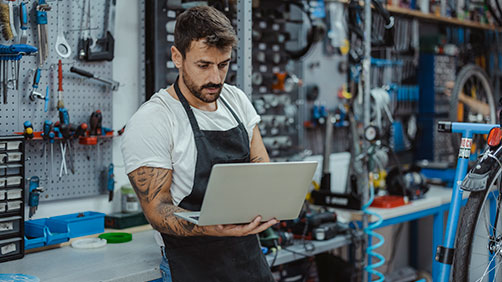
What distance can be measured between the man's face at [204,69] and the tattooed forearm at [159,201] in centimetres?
28

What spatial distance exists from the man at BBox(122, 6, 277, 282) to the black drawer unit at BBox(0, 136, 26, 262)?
0.53 meters

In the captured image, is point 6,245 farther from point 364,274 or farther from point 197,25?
point 364,274

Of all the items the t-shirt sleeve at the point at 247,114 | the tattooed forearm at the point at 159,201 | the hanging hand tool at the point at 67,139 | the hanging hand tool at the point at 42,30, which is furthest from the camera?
the hanging hand tool at the point at 67,139

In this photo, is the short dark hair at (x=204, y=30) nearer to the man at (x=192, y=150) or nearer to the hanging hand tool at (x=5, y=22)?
the man at (x=192, y=150)

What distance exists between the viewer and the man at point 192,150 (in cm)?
174

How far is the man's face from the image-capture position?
5.89 feet

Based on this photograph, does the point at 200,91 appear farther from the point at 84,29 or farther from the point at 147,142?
the point at 84,29

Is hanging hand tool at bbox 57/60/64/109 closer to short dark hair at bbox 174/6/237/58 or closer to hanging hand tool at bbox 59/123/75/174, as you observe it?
hanging hand tool at bbox 59/123/75/174

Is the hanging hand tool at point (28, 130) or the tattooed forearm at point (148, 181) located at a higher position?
the hanging hand tool at point (28, 130)

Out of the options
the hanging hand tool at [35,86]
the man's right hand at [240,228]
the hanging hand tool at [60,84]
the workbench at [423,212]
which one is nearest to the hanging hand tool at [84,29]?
the hanging hand tool at [60,84]

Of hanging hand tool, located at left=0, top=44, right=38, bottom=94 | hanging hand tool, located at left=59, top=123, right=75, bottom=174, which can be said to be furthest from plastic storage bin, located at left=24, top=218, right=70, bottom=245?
hanging hand tool, located at left=0, top=44, right=38, bottom=94

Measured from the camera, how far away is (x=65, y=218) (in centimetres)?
244

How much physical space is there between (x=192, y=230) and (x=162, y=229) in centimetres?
10

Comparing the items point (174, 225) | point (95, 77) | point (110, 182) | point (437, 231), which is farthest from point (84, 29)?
point (437, 231)
